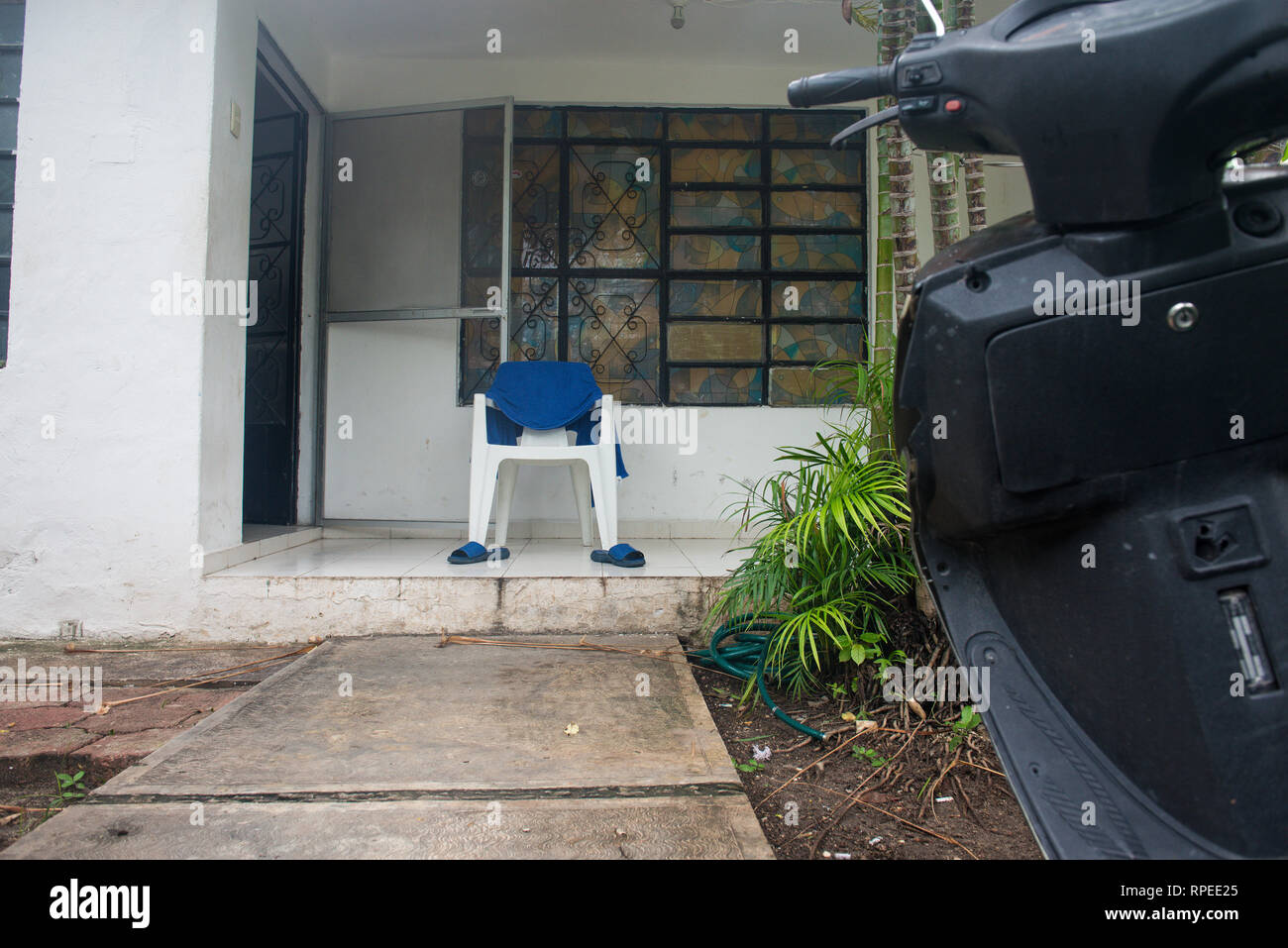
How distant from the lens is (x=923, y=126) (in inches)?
32.9

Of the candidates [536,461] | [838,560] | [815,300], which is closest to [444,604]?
[536,461]

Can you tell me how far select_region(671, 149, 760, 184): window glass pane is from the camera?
4039 mm

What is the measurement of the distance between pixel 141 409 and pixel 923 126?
2.57 meters

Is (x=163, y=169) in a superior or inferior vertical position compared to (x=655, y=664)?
superior

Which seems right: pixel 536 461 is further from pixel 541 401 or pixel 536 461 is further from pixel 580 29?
pixel 580 29

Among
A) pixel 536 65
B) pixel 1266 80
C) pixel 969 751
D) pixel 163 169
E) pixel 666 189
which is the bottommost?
pixel 969 751

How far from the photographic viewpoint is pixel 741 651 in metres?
2.25

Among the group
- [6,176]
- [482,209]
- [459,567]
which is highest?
[482,209]

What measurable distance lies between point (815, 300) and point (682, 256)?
735mm

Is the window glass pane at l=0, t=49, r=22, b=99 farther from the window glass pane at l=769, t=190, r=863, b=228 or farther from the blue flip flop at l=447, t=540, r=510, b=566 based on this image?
the window glass pane at l=769, t=190, r=863, b=228

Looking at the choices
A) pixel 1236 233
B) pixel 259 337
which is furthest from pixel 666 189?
pixel 1236 233

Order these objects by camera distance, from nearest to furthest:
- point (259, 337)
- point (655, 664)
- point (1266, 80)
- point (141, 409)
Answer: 1. point (1266, 80)
2. point (655, 664)
3. point (141, 409)
4. point (259, 337)

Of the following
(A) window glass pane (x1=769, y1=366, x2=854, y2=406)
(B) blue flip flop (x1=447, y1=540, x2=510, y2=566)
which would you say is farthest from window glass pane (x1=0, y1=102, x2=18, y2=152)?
(A) window glass pane (x1=769, y1=366, x2=854, y2=406)
